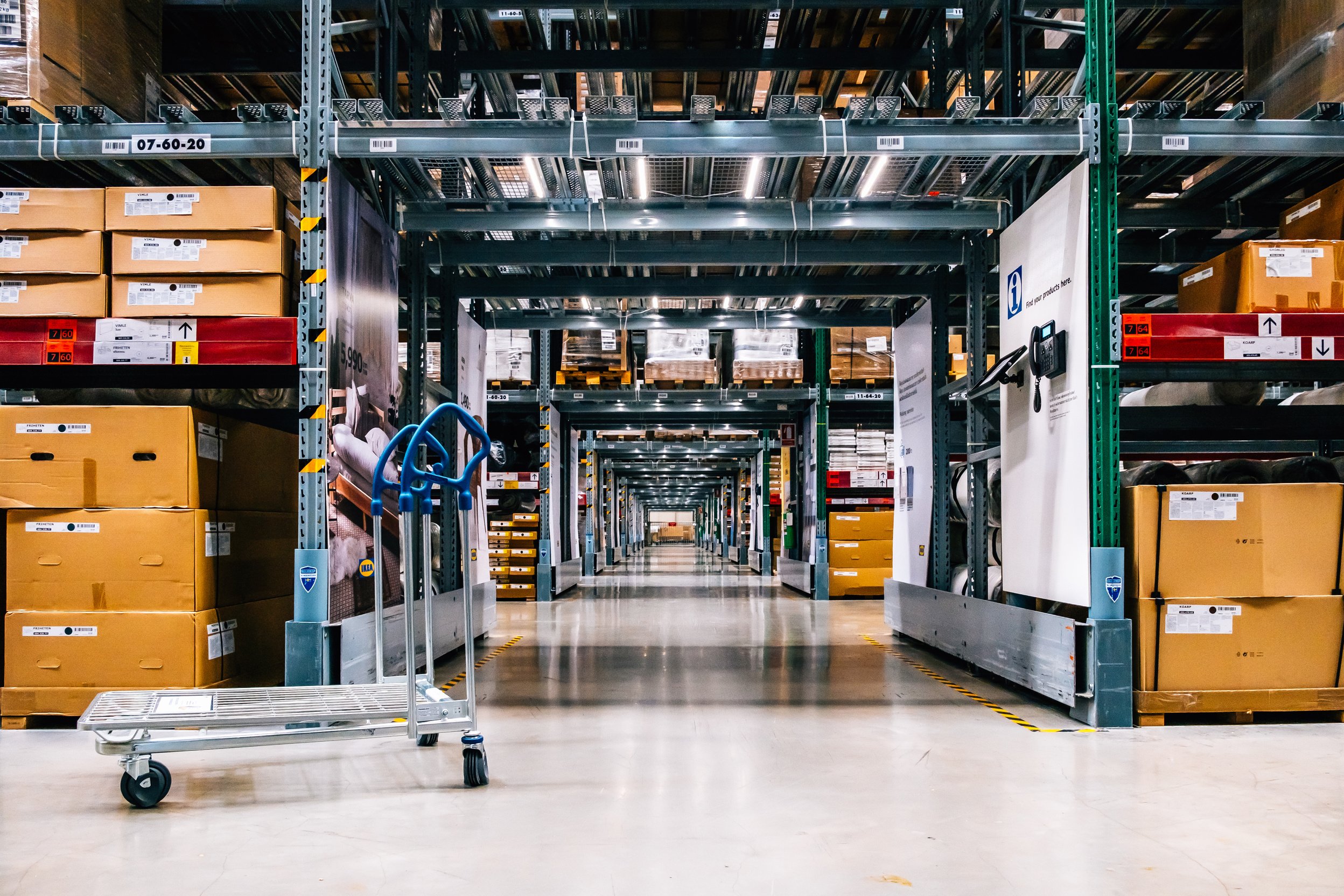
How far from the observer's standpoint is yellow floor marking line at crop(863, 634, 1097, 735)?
5.41 m

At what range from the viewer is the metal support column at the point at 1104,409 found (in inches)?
214

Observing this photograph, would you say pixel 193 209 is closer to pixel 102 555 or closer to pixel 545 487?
pixel 102 555

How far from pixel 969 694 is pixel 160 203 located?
6.10 m

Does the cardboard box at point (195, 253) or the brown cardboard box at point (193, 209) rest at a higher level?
the brown cardboard box at point (193, 209)

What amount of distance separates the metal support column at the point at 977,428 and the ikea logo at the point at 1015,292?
2.75ft

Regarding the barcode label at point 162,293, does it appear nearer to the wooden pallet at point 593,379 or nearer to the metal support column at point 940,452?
the metal support column at point 940,452

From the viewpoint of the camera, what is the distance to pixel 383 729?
13.6ft

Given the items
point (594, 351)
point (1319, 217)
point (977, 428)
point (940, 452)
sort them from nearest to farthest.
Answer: point (1319, 217), point (977, 428), point (940, 452), point (594, 351)

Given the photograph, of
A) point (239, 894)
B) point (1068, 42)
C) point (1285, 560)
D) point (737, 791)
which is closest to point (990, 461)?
point (1285, 560)

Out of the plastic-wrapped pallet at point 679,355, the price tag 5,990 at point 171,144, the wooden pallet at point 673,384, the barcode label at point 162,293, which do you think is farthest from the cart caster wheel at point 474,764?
the wooden pallet at point 673,384

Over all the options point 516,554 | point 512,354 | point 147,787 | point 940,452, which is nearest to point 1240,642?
point 940,452

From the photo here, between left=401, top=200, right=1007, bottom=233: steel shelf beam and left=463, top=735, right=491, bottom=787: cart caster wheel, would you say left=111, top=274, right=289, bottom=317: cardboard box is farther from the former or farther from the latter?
left=463, top=735, right=491, bottom=787: cart caster wheel

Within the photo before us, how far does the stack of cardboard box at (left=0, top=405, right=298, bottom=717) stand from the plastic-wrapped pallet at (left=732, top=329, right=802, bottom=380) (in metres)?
10.3

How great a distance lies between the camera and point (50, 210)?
18.6ft
